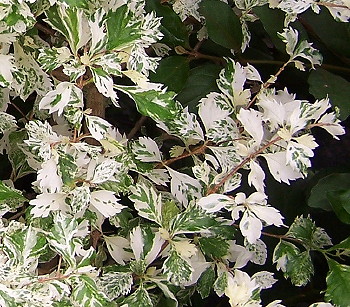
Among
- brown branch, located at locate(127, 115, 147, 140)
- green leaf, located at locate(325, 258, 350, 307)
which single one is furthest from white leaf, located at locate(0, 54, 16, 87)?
green leaf, located at locate(325, 258, 350, 307)

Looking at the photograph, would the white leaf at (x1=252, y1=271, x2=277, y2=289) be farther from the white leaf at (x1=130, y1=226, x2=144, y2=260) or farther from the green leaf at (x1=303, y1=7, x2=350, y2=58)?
the green leaf at (x1=303, y1=7, x2=350, y2=58)

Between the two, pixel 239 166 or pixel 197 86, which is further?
pixel 197 86

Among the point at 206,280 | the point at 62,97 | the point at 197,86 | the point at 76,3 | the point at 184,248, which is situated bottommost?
the point at 206,280

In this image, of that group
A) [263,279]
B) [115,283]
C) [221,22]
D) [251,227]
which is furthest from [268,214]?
[221,22]

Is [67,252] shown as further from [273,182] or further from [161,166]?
[273,182]

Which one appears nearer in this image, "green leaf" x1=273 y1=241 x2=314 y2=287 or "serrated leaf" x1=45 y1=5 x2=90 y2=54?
"serrated leaf" x1=45 y1=5 x2=90 y2=54

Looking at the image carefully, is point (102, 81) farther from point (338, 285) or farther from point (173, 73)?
point (338, 285)
